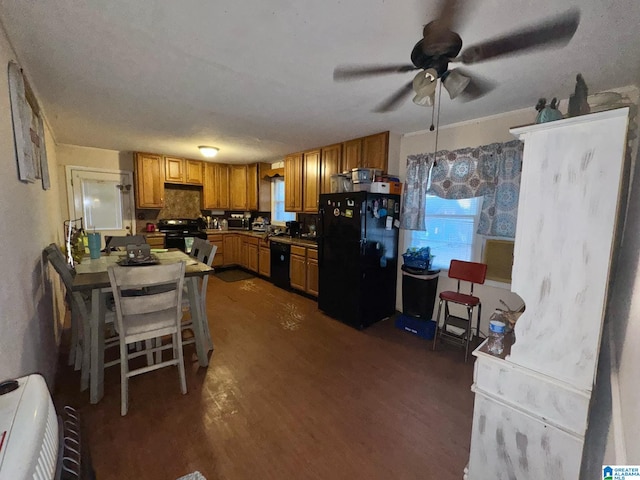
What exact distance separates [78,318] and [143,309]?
83cm

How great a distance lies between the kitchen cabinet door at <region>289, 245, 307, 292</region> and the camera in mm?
4266

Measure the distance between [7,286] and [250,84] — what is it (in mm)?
1884

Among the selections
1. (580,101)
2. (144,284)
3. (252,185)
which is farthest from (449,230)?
(252,185)

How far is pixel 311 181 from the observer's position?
4363mm

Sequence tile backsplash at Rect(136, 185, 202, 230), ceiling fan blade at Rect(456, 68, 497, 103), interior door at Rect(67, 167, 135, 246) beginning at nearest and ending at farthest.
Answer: ceiling fan blade at Rect(456, 68, 497, 103)
interior door at Rect(67, 167, 135, 246)
tile backsplash at Rect(136, 185, 202, 230)

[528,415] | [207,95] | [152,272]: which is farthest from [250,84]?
[528,415]

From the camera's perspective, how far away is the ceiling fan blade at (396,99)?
205 cm

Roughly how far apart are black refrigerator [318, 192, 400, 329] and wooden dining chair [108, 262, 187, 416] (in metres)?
1.85

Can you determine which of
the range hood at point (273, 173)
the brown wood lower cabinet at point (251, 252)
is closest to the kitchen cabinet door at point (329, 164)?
the range hood at point (273, 173)

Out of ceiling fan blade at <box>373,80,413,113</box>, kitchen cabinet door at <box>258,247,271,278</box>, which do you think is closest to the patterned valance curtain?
ceiling fan blade at <box>373,80,413,113</box>

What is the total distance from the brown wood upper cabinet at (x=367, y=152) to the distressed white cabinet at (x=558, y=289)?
2323 millimetres

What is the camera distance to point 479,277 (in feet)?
9.09

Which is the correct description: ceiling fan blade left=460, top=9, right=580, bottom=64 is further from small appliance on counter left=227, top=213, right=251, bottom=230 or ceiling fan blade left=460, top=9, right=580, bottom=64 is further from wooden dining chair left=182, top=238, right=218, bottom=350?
small appliance on counter left=227, top=213, right=251, bottom=230

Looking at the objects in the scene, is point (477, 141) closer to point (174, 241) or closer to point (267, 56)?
point (267, 56)
